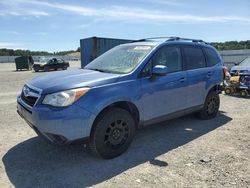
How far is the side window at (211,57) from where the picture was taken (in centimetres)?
635

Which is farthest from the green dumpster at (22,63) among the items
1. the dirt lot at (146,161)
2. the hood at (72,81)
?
the hood at (72,81)

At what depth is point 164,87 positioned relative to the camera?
486 centimetres

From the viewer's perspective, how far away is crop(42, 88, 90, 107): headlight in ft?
12.1

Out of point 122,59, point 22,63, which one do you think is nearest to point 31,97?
point 122,59

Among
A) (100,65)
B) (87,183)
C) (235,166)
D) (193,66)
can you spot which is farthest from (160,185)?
(193,66)

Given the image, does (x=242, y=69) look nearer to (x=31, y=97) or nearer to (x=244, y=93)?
(x=244, y=93)

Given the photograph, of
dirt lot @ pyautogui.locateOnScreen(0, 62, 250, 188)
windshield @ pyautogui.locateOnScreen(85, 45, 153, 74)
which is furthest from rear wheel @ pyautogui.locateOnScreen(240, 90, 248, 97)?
windshield @ pyautogui.locateOnScreen(85, 45, 153, 74)

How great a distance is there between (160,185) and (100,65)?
2.56m

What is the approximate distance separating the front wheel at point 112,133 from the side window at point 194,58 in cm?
206

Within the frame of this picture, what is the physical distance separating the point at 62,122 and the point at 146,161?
1.49 m

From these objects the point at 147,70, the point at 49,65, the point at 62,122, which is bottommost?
the point at 62,122

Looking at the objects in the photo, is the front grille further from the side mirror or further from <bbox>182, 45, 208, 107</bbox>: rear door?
<bbox>182, 45, 208, 107</bbox>: rear door

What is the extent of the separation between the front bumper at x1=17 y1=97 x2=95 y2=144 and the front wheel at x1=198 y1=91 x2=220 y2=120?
345cm

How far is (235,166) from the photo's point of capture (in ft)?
13.1
